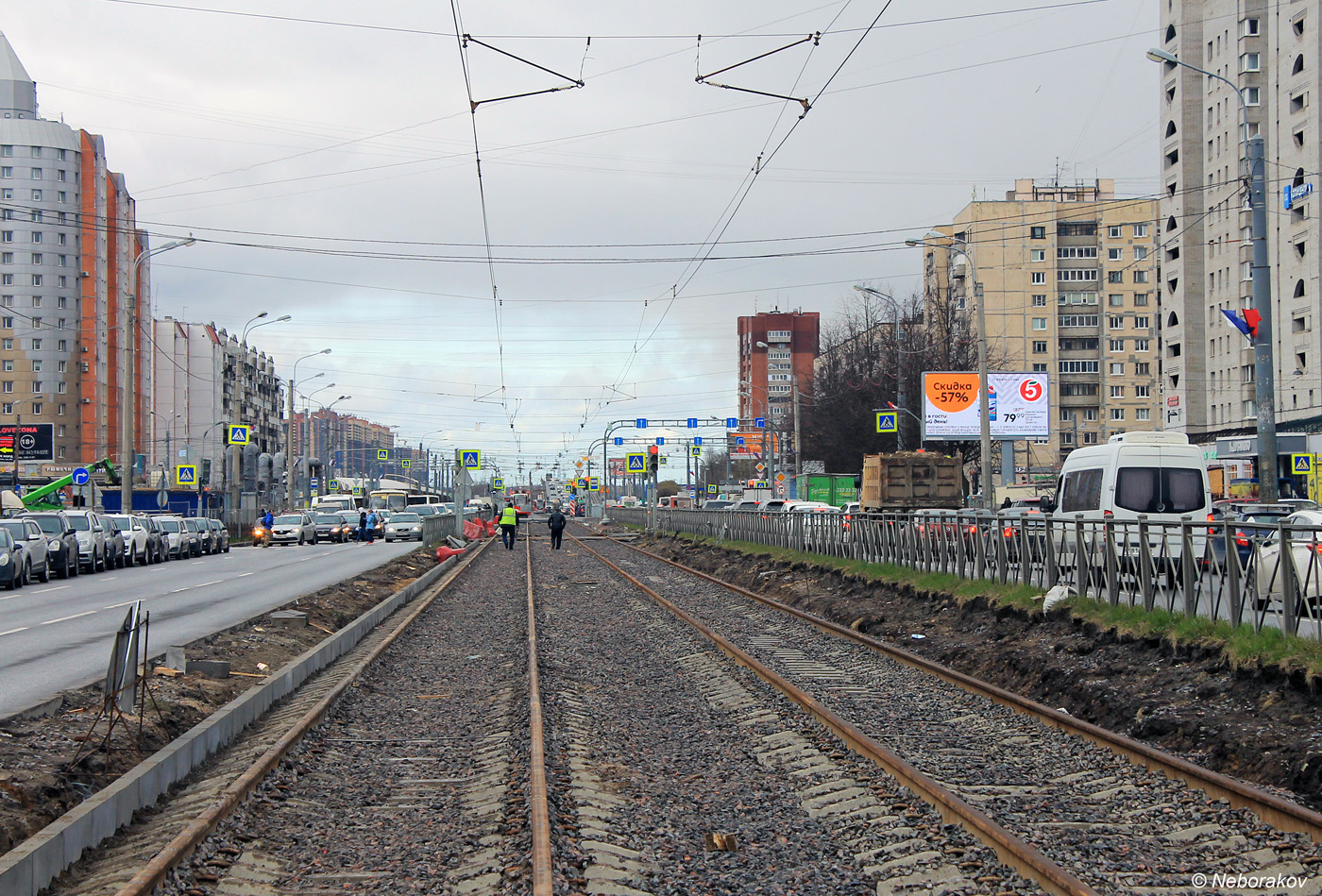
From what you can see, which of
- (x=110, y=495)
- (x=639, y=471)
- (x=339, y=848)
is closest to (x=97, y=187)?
(x=110, y=495)

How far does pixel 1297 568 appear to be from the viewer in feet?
35.2

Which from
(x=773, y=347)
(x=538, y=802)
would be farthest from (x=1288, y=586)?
(x=773, y=347)

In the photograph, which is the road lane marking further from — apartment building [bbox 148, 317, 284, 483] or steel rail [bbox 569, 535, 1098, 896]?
apartment building [bbox 148, 317, 284, 483]

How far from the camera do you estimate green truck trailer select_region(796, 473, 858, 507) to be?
63.4 meters

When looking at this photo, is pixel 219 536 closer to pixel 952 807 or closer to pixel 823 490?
pixel 823 490

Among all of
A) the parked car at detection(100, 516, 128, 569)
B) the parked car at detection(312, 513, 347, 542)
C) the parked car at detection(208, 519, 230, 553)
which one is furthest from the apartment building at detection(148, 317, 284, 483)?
the parked car at detection(100, 516, 128, 569)

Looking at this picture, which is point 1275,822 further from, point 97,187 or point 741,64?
point 97,187

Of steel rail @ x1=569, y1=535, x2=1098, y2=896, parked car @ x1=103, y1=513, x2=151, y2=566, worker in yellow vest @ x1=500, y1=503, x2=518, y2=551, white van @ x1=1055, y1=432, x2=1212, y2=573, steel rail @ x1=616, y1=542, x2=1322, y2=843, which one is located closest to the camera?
steel rail @ x1=569, y1=535, x2=1098, y2=896

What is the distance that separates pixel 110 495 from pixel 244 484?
73420 millimetres

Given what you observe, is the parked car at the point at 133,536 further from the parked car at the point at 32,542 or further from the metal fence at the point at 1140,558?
the metal fence at the point at 1140,558

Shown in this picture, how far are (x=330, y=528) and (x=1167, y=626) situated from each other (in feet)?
174

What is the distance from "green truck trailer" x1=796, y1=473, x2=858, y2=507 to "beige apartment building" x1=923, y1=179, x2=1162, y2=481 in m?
48.0

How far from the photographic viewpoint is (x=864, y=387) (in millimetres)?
65688

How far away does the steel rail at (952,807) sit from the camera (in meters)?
5.64
